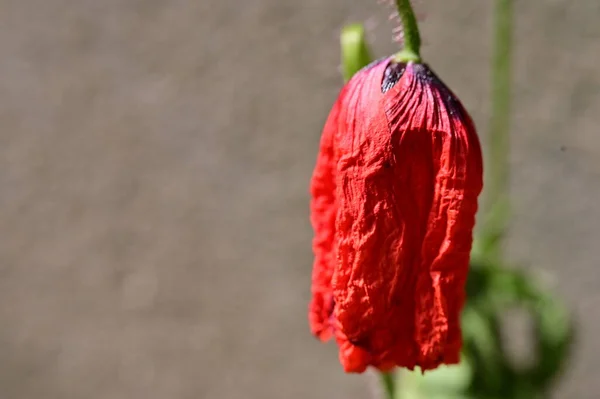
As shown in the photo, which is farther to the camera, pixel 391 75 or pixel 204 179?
pixel 204 179

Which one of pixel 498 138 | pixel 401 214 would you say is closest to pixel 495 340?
pixel 498 138

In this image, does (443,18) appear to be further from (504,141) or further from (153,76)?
(153,76)

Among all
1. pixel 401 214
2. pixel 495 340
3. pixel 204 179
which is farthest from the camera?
pixel 204 179

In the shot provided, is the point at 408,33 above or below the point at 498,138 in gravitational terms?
above

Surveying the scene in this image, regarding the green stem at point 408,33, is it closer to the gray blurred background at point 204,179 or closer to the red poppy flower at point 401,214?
the red poppy flower at point 401,214

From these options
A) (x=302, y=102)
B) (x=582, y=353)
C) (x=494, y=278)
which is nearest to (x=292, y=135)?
(x=302, y=102)

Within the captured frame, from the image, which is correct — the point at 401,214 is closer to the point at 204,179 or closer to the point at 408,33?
the point at 408,33
